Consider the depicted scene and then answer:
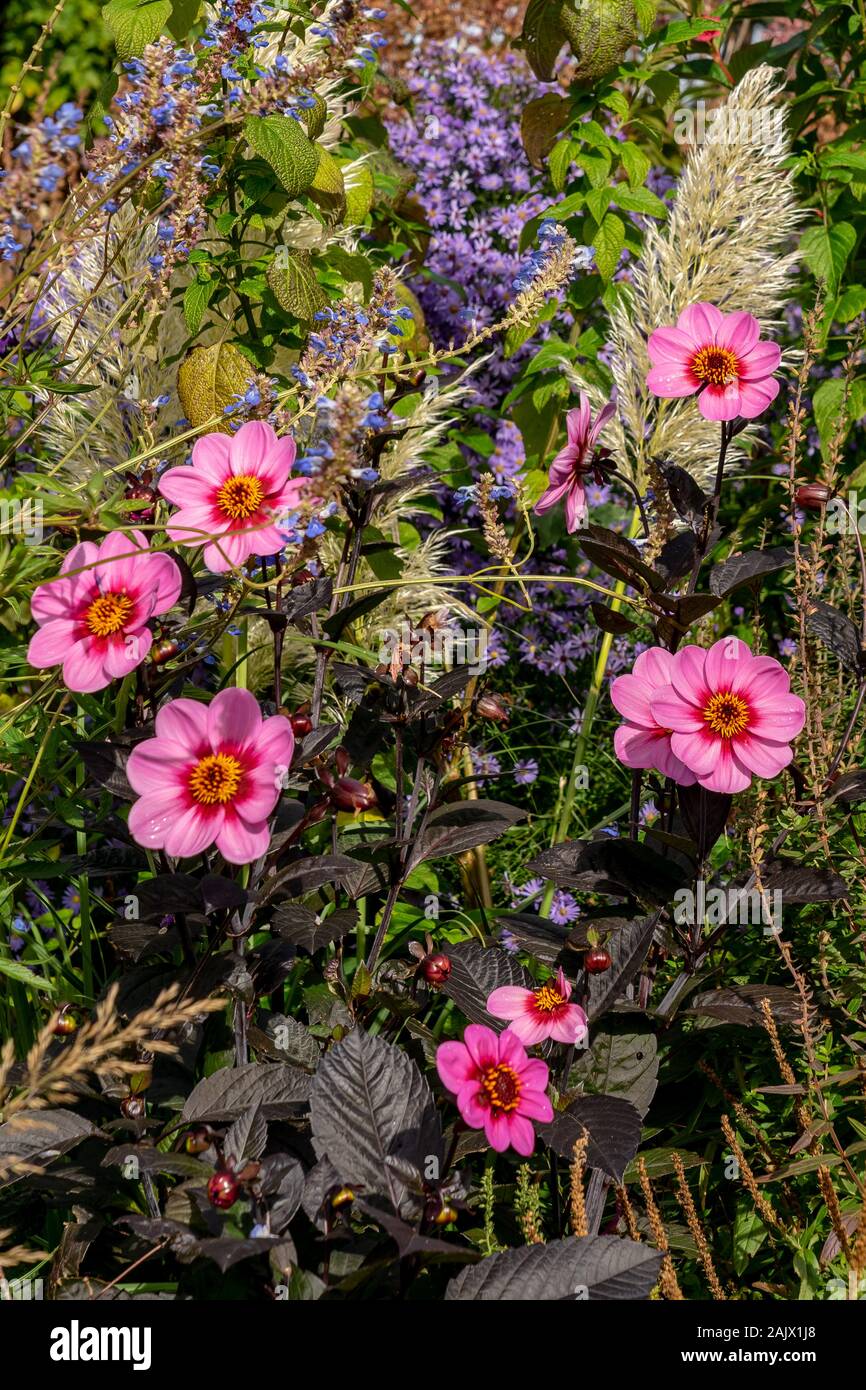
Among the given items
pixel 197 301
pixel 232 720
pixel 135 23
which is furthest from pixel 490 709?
pixel 135 23

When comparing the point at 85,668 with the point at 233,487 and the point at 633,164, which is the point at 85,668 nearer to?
the point at 233,487

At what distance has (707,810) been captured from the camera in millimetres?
1625

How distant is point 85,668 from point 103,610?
72 millimetres

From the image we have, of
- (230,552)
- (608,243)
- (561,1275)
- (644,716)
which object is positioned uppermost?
(608,243)

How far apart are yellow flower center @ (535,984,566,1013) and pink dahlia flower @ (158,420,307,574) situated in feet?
2.04

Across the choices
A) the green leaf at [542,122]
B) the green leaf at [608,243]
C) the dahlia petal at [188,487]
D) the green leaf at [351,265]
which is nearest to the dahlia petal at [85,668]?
the dahlia petal at [188,487]

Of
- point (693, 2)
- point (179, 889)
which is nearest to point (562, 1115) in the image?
point (179, 889)

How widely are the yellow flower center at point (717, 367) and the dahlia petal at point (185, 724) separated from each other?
828 millimetres

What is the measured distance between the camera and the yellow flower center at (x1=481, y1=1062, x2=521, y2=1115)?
4.51 feet

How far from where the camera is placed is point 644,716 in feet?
5.29

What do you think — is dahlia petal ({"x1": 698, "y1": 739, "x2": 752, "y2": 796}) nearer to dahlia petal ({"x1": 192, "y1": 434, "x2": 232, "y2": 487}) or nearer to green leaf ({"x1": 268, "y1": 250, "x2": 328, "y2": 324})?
dahlia petal ({"x1": 192, "y1": 434, "x2": 232, "y2": 487})

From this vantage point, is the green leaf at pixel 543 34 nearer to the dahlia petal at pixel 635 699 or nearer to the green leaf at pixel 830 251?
the green leaf at pixel 830 251

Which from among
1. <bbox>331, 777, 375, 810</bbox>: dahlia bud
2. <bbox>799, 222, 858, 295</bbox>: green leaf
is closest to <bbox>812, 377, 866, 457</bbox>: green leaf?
<bbox>799, 222, 858, 295</bbox>: green leaf
